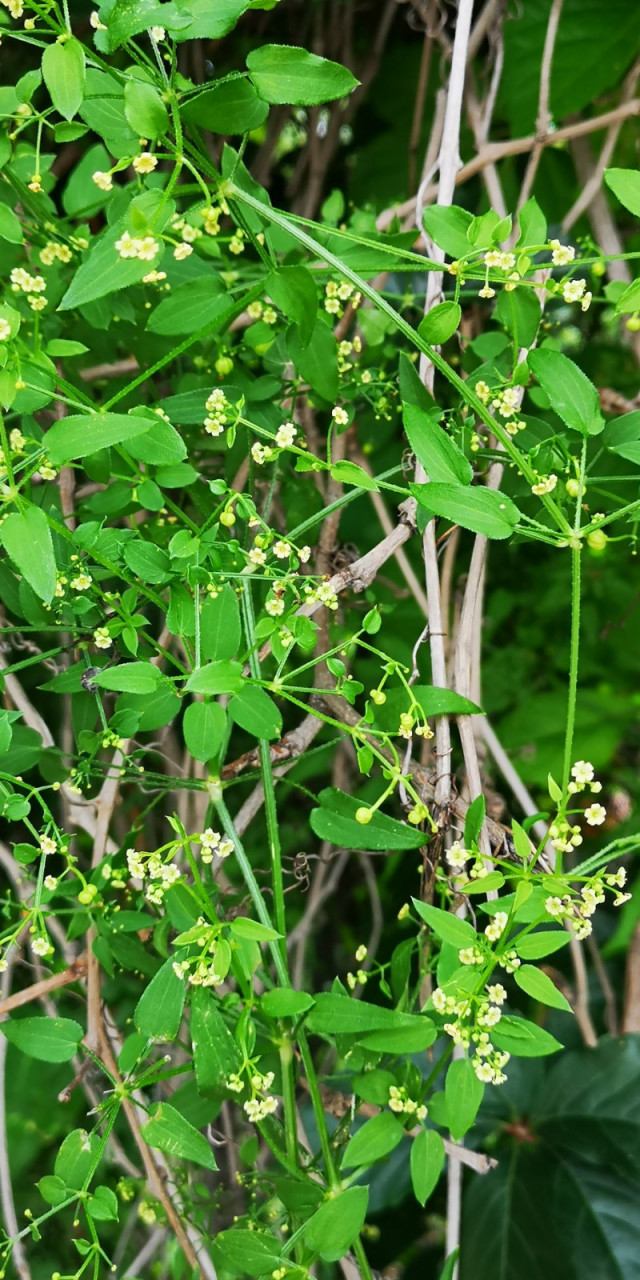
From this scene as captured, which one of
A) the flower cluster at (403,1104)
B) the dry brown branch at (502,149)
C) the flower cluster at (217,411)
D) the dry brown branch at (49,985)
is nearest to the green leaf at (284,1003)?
the flower cluster at (403,1104)

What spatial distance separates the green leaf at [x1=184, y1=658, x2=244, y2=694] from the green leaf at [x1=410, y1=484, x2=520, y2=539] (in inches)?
5.6

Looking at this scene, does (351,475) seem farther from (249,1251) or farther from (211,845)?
(249,1251)

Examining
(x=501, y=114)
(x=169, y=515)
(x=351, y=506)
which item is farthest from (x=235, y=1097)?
(x=501, y=114)

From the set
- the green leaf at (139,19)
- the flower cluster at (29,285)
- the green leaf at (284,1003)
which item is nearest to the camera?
the green leaf at (139,19)

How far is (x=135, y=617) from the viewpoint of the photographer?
642 millimetres

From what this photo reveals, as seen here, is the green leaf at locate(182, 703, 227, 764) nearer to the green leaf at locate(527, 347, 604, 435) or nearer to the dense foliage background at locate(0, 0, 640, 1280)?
the dense foliage background at locate(0, 0, 640, 1280)

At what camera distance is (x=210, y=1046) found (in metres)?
0.58

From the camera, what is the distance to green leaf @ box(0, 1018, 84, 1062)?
2.16ft

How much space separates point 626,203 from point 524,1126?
930 millimetres

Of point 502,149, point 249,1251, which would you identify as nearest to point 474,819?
point 249,1251

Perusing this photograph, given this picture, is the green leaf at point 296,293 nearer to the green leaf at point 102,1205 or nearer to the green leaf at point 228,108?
the green leaf at point 228,108

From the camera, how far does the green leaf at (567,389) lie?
590 mm

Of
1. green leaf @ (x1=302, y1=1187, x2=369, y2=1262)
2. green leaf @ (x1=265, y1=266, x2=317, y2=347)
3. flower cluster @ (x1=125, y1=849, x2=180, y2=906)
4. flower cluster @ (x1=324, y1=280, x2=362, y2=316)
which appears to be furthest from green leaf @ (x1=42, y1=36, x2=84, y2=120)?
green leaf @ (x1=302, y1=1187, x2=369, y2=1262)

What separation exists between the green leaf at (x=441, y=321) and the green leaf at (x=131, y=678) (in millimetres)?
259
